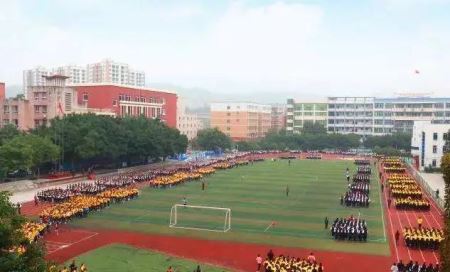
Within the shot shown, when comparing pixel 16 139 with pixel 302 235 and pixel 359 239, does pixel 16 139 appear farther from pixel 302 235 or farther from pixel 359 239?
pixel 359 239

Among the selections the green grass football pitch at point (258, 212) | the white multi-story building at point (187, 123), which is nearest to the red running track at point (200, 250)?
the green grass football pitch at point (258, 212)

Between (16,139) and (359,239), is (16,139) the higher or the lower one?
the higher one

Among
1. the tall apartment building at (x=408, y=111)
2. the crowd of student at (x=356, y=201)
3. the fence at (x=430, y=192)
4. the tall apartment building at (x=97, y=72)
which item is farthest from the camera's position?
the tall apartment building at (x=97, y=72)

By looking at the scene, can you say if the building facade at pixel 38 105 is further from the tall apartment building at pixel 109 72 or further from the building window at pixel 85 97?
the tall apartment building at pixel 109 72

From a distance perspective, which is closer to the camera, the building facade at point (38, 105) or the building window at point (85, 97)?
the building facade at point (38, 105)

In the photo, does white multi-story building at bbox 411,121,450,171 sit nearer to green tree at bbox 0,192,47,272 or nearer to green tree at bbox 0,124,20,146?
green tree at bbox 0,124,20,146

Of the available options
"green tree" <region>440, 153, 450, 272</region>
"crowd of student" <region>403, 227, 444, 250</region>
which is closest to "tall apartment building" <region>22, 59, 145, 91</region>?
"crowd of student" <region>403, 227, 444, 250</region>

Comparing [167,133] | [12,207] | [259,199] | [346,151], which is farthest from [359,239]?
[346,151]

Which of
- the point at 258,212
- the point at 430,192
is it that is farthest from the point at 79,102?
the point at 430,192
